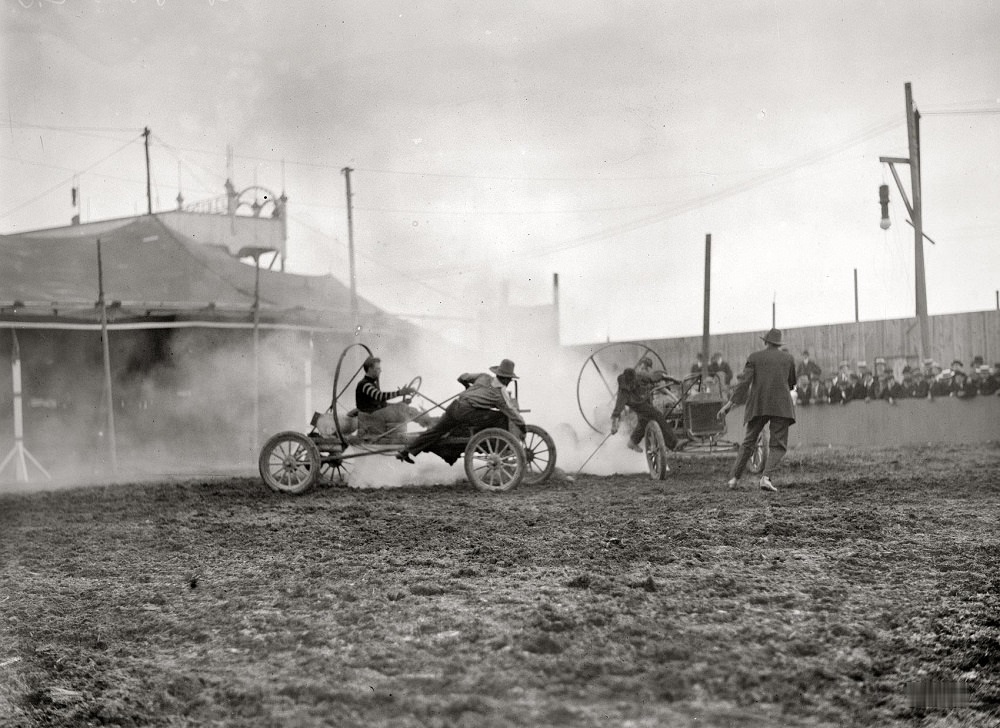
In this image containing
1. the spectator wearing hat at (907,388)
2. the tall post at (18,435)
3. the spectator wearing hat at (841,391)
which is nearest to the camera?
the tall post at (18,435)

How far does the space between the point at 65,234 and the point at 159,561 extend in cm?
1747

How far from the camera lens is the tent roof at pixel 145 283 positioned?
1688 cm

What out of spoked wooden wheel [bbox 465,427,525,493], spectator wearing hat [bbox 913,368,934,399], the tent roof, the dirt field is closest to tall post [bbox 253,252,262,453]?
the tent roof

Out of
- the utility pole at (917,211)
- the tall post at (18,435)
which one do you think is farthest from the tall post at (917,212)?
the tall post at (18,435)

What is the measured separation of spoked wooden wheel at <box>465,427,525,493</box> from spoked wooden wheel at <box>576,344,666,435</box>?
2.52 meters

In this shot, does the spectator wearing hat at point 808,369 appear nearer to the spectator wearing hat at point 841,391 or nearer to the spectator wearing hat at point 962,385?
the spectator wearing hat at point 841,391

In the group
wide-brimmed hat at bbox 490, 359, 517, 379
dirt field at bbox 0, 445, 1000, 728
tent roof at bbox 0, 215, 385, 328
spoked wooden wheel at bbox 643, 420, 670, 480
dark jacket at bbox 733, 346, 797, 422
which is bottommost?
dirt field at bbox 0, 445, 1000, 728

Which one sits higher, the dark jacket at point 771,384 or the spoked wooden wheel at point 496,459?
the dark jacket at point 771,384

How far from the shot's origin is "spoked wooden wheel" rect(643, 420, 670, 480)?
11.1 m

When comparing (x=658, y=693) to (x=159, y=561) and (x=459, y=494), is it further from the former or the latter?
(x=459, y=494)

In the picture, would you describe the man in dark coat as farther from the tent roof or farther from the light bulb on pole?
the tent roof

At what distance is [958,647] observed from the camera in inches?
166

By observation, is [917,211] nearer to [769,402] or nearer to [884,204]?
[884,204]

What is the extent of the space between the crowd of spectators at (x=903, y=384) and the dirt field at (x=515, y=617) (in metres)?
8.23
